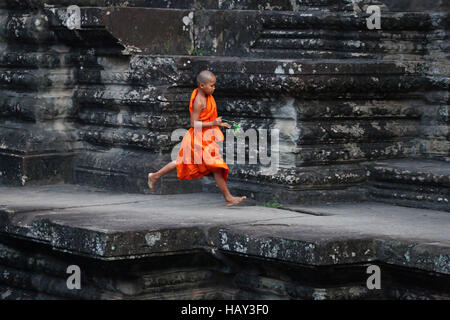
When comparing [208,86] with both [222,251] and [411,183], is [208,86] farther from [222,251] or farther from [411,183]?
[411,183]

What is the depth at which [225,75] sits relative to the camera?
24.8ft

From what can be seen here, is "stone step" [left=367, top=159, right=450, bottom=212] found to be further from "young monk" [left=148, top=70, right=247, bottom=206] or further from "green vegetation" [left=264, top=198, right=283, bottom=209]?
"young monk" [left=148, top=70, right=247, bottom=206]

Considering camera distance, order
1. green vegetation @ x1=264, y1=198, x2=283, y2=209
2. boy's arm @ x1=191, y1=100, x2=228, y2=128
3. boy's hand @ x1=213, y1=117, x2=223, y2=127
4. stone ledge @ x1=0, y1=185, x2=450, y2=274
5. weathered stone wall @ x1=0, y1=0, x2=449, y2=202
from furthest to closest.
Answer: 1. weathered stone wall @ x1=0, y1=0, x2=449, y2=202
2. green vegetation @ x1=264, y1=198, x2=283, y2=209
3. boy's arm @ x1=191, y1=100, x2=228, y2=128
4. boy's hand @ x1=213, y1=117, x2=223, y2=127
5. stone ledge @ x1=0, y1=185, x2=450, y2=274

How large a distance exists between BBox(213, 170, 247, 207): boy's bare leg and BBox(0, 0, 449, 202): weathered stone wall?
28 centimetres

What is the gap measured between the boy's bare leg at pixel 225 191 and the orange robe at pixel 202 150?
36mm

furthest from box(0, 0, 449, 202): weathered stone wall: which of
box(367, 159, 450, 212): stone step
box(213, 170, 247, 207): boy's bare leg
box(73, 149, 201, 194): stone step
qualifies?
box(213, 170, 247, 207): boy's bare leg

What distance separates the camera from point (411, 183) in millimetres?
7180

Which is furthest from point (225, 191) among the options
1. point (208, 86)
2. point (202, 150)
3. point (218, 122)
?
point (208, 86)

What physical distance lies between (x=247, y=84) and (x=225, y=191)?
798mm

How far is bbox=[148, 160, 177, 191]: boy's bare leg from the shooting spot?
23.7ft

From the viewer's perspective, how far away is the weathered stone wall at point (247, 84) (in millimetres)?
7273

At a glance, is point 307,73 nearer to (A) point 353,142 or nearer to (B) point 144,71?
(A) point 353,142

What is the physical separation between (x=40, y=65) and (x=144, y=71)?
985 millimetres

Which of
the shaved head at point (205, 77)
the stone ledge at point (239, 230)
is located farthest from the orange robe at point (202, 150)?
the stone ledge at point (239, 230)
